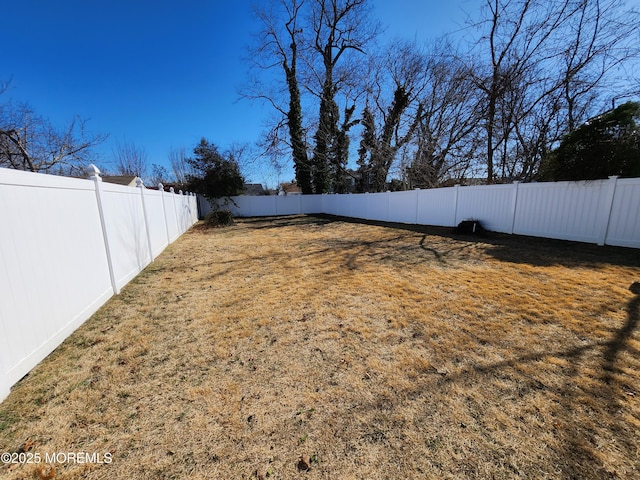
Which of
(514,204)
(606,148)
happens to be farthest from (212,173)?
(606,148)

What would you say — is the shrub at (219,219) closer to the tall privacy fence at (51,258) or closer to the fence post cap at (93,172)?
the tall privacy fence at (51,258)

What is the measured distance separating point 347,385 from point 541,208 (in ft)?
24.9

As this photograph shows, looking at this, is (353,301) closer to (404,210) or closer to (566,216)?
(566,216)

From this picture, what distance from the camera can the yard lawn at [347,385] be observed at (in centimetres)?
135

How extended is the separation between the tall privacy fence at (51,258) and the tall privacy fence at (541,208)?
9215mm

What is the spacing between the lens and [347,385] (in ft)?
6.20

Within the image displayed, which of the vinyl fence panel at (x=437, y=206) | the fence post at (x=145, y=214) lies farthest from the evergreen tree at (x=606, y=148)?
the fence post at (x=145, y=214)

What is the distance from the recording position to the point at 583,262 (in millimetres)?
4629

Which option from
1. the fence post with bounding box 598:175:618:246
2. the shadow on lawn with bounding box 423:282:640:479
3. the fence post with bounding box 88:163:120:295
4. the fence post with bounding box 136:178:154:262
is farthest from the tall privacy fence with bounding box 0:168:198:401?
the fence post with bounding box 598:175:618:246

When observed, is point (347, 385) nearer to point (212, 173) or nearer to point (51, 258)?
point (51, 258)

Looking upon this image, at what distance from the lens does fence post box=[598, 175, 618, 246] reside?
17.3 feet

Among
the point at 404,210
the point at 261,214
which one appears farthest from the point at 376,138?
the point at 261,214

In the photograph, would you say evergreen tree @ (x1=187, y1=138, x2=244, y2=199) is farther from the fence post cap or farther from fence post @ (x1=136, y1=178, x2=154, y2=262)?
the fence post cap

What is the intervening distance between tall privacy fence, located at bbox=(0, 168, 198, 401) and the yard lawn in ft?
0.71
